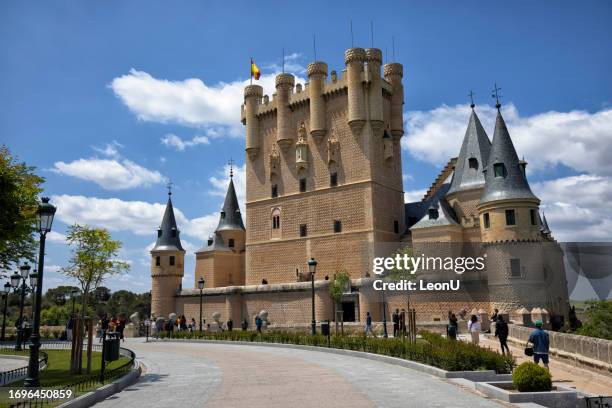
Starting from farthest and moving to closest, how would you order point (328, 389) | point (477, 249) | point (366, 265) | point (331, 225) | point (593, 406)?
point (331, 225), point (366, 265), point (477, 249), point (328, 389), point (593, 406)

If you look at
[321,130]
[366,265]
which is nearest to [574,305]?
[366,265]

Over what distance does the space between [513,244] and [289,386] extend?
22.8 metres

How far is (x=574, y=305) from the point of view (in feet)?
116

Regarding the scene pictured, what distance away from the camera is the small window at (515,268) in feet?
99.1

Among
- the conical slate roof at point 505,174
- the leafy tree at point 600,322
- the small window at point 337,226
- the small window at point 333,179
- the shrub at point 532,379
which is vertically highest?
the small window at point 333,179

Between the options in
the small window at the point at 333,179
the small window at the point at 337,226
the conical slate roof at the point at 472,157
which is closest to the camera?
the conical slate roof at the point at 472,157

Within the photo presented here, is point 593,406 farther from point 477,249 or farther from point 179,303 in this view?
point 179,303

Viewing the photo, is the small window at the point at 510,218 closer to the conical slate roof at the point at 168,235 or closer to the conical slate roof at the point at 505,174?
the conical slate roof at the point at 505,174

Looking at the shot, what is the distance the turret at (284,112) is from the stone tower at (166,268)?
15.4 meters

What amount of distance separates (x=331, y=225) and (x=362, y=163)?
5609 millimetres

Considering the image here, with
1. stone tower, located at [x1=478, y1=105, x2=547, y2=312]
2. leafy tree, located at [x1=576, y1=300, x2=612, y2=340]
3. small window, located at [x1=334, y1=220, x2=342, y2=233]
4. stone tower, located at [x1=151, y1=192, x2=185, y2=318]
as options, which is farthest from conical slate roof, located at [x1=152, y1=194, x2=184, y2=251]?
leafy tree, located at [x1=576, y1=300, x2=612, y2=340]

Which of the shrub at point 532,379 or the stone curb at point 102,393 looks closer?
the stone curb at point 102,393

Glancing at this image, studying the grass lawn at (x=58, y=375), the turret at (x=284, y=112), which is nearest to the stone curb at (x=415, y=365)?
the grass lawn at (x=58, y=375)

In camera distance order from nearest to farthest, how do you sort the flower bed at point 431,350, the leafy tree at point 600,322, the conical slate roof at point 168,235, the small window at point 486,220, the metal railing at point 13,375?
the metal railing at point 13,375
the flower bed at point 431,350
the leafy tree at point 600,322
the small window at point 486,220
the conical slate roof at point 168,235
